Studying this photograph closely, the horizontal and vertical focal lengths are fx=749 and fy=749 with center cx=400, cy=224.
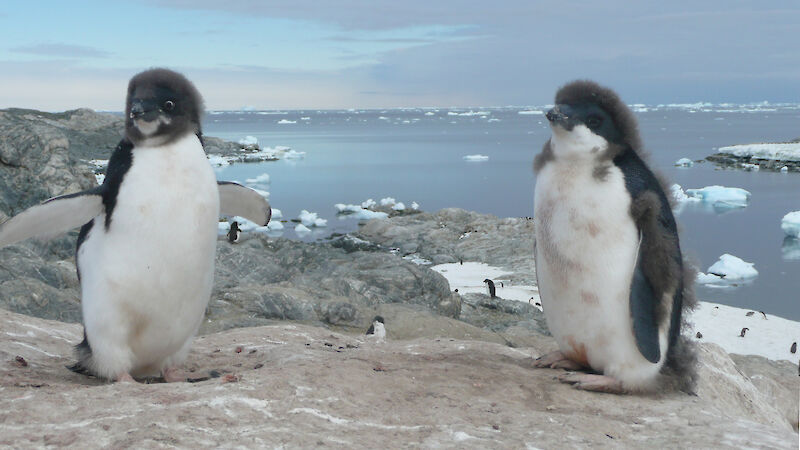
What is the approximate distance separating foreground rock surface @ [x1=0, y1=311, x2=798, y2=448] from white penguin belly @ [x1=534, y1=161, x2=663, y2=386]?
0.26 meters

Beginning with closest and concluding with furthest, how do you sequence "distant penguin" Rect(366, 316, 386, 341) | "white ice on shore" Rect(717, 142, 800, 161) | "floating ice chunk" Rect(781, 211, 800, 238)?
"distant penguin" Rect(366, 316, 386, 341) → "floating ice chunk" Rect(781, 211, 800, 238) → "white ice on shore" Rect(717, 142, 800, 161)

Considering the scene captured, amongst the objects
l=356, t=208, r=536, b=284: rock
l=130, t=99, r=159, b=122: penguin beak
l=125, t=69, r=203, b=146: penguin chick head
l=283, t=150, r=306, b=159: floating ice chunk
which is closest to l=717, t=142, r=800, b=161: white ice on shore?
l=283, t=150, r=306, b=159: floating ice chunk

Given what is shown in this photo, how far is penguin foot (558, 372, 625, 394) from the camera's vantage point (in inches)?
151

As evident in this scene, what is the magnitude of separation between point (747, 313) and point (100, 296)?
1553cm

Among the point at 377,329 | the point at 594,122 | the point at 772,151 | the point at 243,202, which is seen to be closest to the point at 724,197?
the point at 772,151

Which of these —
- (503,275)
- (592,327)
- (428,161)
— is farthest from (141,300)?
(428,161)

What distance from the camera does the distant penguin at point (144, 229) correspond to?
361 cm

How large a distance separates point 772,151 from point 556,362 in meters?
52.8

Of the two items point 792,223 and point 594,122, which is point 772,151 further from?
point 594,122

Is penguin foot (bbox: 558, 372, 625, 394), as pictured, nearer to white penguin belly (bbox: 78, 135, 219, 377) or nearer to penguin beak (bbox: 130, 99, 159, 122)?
white penguin belly (bbox: 78, 135, 219, 377)

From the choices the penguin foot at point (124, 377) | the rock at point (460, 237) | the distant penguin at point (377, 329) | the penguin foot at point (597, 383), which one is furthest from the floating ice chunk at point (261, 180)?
the penguin foot at point (597, 383)

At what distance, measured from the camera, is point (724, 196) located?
3244 cm

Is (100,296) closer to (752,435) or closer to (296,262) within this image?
(752,435)

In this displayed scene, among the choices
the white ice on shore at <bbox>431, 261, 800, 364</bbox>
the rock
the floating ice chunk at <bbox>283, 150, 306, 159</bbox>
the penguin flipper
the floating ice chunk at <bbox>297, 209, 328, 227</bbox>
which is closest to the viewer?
the penguin flipper
